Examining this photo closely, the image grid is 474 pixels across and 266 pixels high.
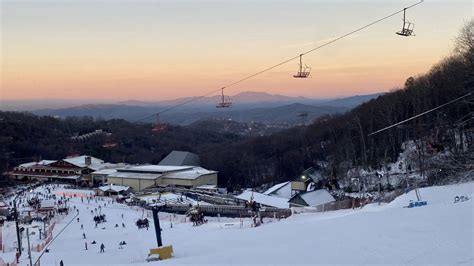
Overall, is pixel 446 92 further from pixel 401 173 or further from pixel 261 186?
pixel 261 186

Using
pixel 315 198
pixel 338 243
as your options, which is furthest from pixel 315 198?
pixel 338 243

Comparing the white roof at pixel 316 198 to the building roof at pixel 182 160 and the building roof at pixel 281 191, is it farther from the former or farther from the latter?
the building roof at pixel 182 160

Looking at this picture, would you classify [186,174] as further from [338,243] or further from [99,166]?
[338,243]

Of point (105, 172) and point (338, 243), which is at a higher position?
point (105, 172)

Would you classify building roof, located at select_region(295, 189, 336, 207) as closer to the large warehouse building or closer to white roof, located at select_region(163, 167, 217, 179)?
the large warehouse building

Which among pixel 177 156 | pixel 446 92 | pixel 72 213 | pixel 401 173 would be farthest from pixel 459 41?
pixel 177 156
